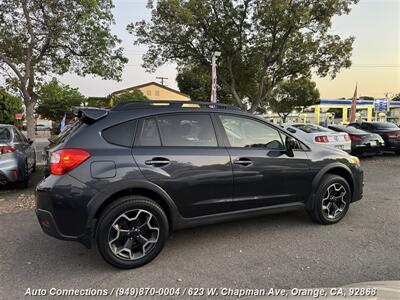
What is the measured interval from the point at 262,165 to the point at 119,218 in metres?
1.79

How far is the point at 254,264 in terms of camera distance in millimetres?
3271

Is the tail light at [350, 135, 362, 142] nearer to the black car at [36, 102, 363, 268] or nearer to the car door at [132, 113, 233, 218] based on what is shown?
the black car at [36, 102, 363, 268]

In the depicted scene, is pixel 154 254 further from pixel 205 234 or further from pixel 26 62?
pixel 26 62

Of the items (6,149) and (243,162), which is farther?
(6,149)

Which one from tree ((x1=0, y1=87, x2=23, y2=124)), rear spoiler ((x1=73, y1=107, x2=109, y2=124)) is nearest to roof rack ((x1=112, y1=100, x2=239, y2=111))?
rear spoiler ((x1=73, y1=107, x2=109, y2=124))

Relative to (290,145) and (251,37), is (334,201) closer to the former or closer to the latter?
(290,145)

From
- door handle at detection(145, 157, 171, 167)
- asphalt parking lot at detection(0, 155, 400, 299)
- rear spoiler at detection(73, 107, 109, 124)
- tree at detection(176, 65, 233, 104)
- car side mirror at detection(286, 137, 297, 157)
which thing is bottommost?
asphalt parking lot at detection(0, 155, 400, 299)

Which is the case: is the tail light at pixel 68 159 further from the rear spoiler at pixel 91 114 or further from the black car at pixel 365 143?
the black car at pixel 365 143

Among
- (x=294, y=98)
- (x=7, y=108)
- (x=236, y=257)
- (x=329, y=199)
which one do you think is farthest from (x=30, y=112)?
(x=294, y=98)

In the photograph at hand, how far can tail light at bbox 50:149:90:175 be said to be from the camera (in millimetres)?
3018

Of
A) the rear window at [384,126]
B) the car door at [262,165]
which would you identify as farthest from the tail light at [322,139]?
the car door at [262,165]

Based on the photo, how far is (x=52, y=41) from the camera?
30.1 ft

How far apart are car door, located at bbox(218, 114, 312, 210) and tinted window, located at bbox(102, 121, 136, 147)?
3.57 ft

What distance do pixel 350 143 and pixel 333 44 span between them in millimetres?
7317
